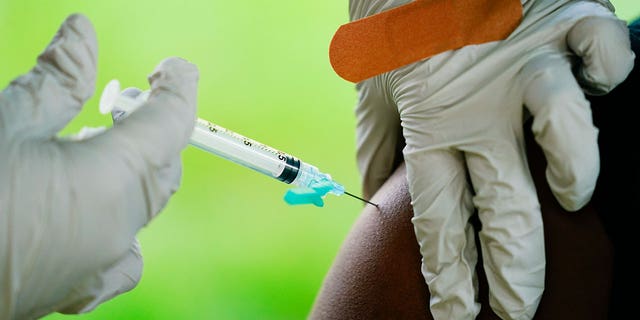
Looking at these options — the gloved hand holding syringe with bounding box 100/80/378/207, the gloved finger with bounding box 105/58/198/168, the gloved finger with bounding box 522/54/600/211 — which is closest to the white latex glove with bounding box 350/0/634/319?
the gloved finger with bounding box 522/54/600/211

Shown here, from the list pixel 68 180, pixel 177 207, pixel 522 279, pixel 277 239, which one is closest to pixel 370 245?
pixel 522 279

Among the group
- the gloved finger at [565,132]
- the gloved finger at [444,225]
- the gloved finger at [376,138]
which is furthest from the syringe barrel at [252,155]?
the gloved finger at [565,132]

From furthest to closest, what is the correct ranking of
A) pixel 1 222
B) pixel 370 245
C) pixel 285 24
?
pixel 285 24 → pixel 370 245 → pixel 1 222

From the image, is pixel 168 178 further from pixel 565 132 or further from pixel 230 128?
pixel 230 128

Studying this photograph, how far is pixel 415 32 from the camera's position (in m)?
1.07

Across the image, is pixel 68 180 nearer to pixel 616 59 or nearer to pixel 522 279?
pixel 522 279

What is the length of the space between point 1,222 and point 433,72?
2.38 ft

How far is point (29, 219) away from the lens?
710 millimetres

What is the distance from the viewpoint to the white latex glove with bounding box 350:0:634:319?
0.88 meters

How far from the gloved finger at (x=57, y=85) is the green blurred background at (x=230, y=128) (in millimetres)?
1229

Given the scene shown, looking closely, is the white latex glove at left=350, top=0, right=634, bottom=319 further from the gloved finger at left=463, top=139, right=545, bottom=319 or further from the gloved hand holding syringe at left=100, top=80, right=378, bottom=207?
the gloved hand holding syringe at left=100, top=80, right=378, bottom=207

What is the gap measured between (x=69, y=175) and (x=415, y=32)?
0.65 meters

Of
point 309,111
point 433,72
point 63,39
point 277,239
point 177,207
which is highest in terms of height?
point 63,39

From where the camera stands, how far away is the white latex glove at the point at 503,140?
878 millimetres
